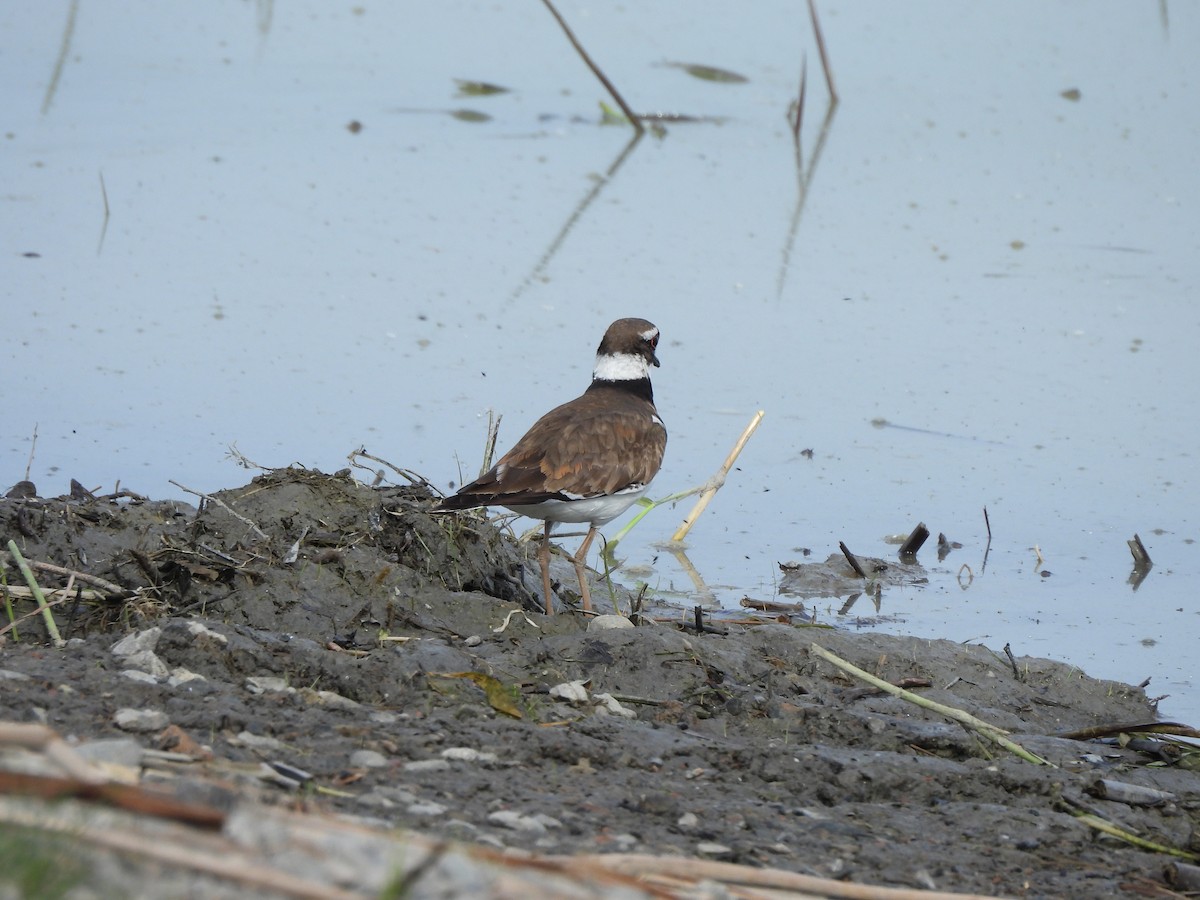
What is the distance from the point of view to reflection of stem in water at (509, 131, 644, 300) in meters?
→ 11.7

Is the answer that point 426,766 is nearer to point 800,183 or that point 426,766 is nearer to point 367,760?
point 367,760

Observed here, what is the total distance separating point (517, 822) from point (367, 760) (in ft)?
1.79

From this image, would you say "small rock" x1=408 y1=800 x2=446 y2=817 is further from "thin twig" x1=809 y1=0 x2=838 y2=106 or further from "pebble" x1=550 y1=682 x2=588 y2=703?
"thin twig" x1=809 y1=0 x2=838 y2=106

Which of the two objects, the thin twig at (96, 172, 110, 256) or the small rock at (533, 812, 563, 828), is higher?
the thin twig at (96, 172, 110, 256)

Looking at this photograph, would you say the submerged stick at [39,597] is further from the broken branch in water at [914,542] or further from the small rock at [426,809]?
the broken branch in water at [914,542]

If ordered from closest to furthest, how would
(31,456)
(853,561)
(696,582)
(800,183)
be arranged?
(31,456), (853,561), (696,582), (800,183)

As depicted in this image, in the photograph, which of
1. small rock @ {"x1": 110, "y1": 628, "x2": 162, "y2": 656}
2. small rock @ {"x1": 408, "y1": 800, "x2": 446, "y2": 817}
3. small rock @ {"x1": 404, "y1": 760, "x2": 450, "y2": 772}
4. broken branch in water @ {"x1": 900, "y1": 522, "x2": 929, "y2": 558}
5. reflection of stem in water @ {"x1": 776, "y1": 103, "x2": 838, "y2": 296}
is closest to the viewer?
small rock @ {"x1": 408, "y1": 800, "x2": 446, "y2": 817}

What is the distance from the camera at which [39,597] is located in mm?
5875

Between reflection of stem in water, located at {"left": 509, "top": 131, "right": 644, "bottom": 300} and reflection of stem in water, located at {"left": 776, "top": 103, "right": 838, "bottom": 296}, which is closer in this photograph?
reflection of stem in water, located at {"left": 509, "top": 131, "right": 644, "bottom": 300}

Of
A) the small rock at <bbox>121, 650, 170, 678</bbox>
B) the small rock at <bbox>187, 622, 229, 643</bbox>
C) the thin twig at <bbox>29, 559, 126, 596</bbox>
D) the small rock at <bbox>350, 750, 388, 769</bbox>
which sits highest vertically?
the thin twig at <bbox>29, 559, 126, 596</bbox>

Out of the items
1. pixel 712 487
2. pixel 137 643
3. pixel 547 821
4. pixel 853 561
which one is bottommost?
pixel 547 821

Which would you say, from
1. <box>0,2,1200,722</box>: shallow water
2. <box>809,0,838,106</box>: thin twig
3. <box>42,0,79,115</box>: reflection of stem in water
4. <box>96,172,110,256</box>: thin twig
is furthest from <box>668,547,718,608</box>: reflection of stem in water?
<box>42,0,79,115</box>: reflection of stem in water

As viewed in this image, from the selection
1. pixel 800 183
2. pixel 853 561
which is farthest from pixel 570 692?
pixel 800 183

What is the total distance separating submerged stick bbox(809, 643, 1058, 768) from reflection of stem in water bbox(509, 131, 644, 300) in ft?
17.8
